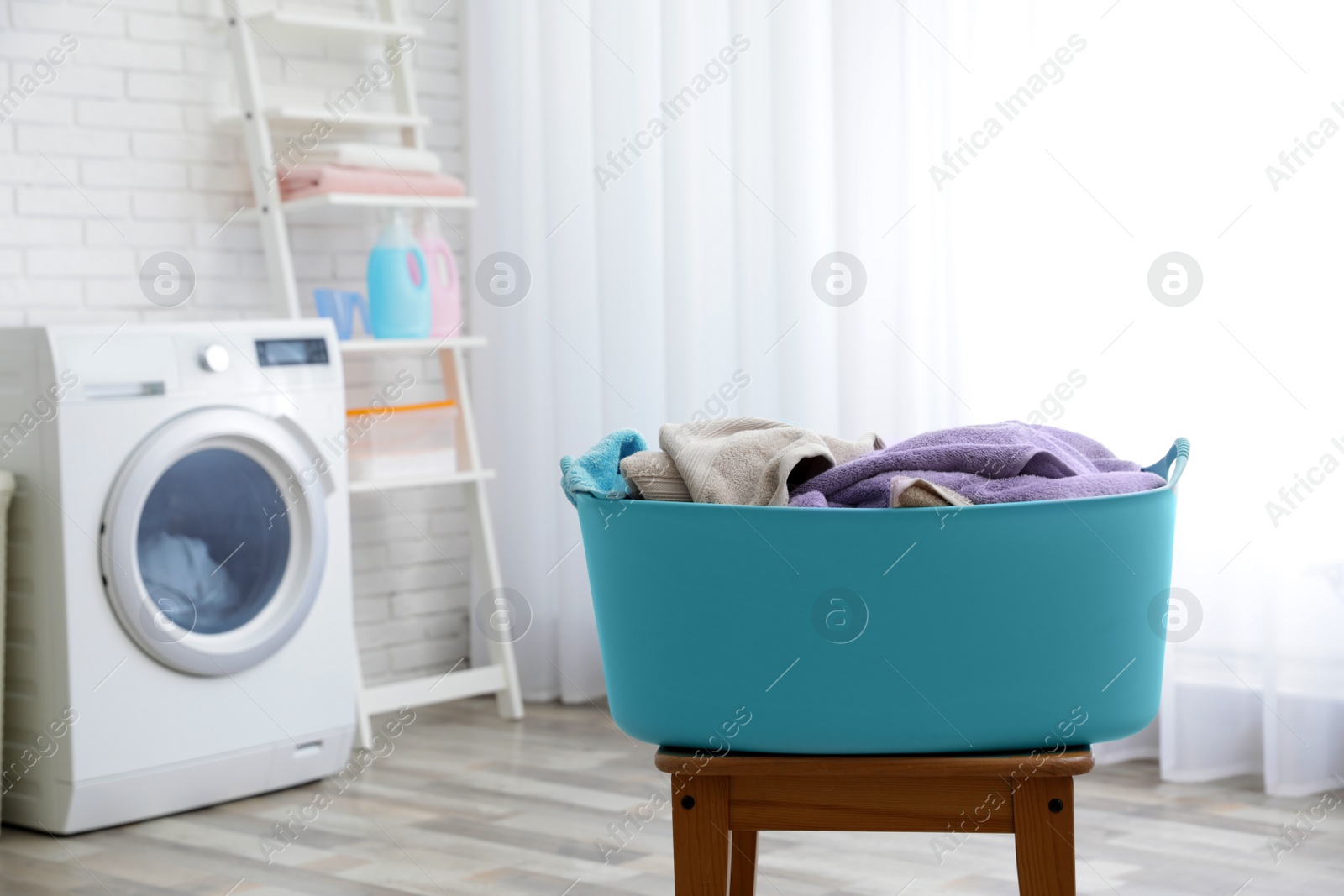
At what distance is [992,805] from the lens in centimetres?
108

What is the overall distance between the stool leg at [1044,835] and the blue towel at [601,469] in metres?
0.42

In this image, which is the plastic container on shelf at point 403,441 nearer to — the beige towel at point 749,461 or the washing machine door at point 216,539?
the washing machine door at point 216,539

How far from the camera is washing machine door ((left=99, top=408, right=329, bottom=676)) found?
2320mm

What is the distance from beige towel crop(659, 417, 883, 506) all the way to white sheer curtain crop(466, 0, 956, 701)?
62.1 inches

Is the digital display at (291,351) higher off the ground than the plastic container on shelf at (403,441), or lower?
higher

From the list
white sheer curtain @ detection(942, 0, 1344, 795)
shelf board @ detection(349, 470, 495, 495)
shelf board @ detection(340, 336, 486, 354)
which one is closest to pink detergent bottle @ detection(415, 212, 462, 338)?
shelf board @ detection(340, 336, 486, 354)

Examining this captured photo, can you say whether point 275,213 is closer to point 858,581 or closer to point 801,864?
point 801,864

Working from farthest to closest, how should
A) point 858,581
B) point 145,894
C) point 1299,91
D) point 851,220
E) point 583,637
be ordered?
point 583,637 < point 851,220 < point 1299,91 < point 145,894 < point 858,581

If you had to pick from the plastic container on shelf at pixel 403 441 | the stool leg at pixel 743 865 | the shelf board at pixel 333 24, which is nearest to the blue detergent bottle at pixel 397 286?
the plastic container on shelf at pixel 403 441

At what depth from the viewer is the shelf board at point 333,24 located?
2.94 meters

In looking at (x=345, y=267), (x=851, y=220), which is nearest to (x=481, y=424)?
(x=345, y=267)

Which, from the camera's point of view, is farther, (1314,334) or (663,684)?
(1314,334)

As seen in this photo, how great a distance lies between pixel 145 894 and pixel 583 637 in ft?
4.54

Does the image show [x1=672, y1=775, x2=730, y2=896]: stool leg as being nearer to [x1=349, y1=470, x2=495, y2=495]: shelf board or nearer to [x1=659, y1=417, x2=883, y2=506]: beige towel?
[x1=659, y1=417, x2=883, y2=506]: beige towel
